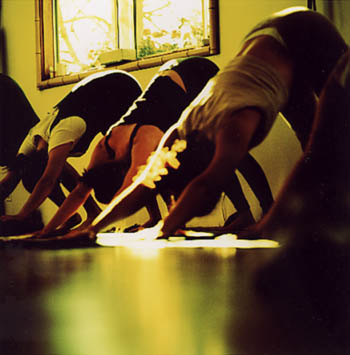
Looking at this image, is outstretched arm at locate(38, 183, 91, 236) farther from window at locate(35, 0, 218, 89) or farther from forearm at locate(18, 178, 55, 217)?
window at locate(35, 0, 218, 89)

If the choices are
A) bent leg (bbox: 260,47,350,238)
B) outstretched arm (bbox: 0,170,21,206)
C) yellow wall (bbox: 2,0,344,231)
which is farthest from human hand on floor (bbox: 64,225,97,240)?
bent leg (bbox: 260,47,350,238)

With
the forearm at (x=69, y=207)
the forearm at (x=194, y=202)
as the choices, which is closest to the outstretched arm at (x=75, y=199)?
the forearm at (x=69, y=207)

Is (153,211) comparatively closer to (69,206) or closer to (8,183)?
(69,206)

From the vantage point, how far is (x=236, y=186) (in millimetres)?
656

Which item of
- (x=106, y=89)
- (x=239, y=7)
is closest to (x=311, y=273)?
(x=239, y=7)

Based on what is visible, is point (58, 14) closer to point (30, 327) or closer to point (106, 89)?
point (106, 89)

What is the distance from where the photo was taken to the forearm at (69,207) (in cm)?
85

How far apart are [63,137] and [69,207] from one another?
0.54ft

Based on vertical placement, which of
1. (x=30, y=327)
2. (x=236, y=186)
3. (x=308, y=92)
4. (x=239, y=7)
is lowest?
(x=30, y=327)

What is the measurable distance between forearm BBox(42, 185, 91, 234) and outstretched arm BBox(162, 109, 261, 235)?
9.3 inches

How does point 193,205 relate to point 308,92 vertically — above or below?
below

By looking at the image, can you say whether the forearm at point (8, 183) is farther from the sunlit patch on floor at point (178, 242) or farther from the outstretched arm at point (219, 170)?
the outstretched arm at point (219, 170)

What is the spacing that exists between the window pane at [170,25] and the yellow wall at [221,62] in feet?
0.14

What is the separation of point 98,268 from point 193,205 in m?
0.16
